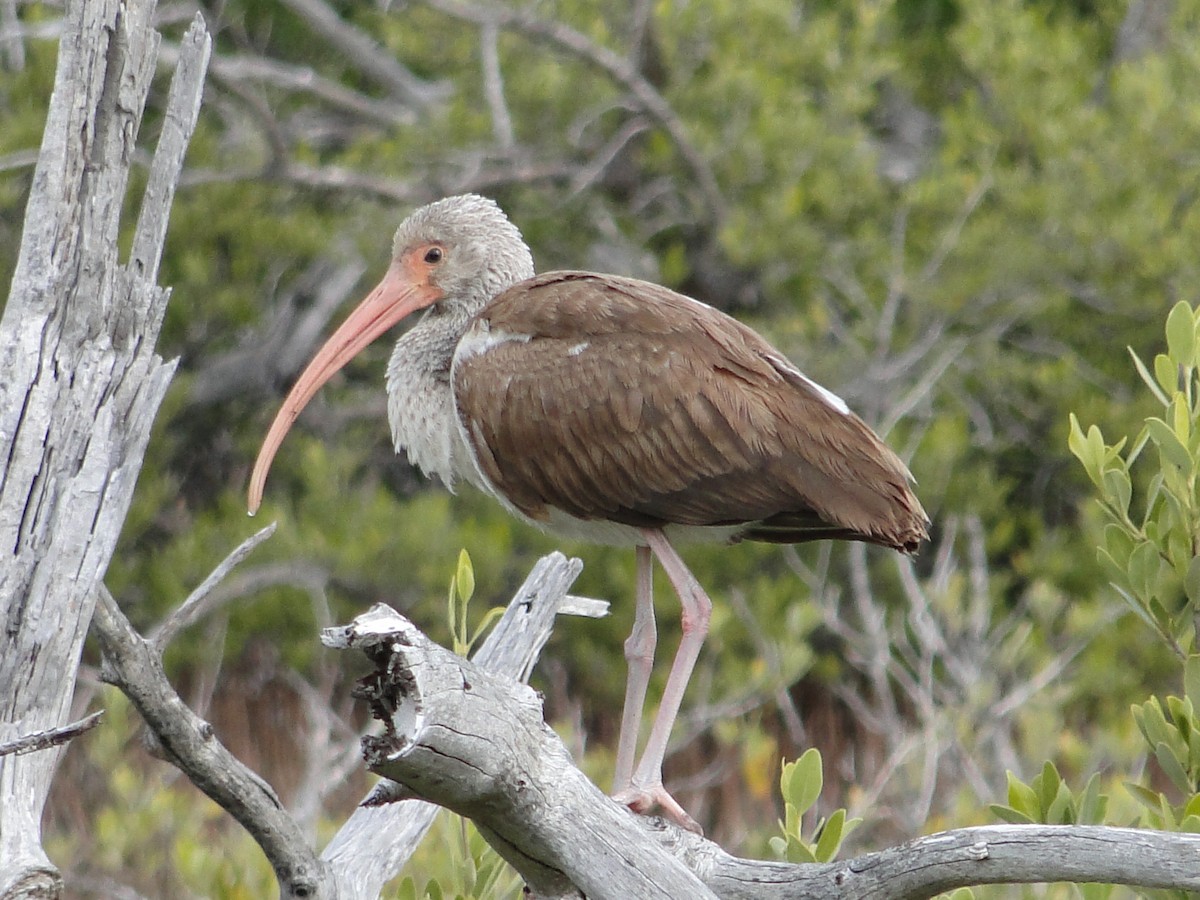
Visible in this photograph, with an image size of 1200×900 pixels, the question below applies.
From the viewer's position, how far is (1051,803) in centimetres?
296

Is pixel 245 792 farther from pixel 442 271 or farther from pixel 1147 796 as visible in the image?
pixel 442 271

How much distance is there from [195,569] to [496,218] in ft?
13.9

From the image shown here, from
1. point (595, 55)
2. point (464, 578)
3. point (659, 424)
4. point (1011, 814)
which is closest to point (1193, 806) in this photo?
point (1011, 814)

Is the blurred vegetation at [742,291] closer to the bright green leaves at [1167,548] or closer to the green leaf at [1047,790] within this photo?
the bright green leaves at [1167,548]

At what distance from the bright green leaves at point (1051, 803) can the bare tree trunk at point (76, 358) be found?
1665mm

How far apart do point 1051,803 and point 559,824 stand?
938mm

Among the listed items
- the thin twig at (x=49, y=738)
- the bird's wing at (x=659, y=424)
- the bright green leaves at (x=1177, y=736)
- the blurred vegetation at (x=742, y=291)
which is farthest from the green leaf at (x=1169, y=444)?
the blurred vegetation at (x=742, y=291)

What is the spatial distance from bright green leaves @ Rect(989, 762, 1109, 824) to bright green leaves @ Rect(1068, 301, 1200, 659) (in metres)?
0.34

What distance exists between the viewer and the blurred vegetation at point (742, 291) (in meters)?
8.19

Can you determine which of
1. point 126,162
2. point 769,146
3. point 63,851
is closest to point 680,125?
point 769,146

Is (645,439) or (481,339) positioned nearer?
(645,439)

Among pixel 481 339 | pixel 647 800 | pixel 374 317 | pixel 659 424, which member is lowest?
pixel 647 800

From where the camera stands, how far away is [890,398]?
8539 millimetres

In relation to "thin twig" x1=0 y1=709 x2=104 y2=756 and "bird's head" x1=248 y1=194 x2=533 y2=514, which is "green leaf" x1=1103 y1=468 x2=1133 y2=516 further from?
"bird's head" x1=248 y1=194 x2=533 y2=514
